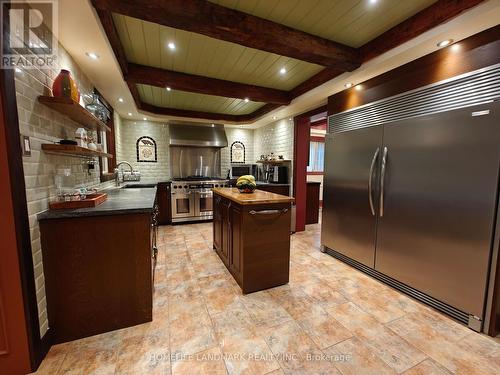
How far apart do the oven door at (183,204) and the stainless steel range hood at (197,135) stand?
47.0 inches

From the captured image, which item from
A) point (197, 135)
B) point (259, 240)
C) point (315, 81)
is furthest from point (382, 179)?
point (197, 135)

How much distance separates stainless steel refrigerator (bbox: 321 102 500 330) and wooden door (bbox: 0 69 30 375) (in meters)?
3.09

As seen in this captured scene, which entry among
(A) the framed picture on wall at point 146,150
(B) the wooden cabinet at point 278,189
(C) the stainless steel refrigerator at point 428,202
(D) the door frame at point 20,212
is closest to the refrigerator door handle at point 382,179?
(C) the stainless steel refrigerator at point 428,202

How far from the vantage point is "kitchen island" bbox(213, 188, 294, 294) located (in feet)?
7.23

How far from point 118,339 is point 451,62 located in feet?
11.7

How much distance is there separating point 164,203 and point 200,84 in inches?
107

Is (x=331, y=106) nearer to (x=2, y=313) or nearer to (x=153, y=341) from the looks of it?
(x=153, y=341)

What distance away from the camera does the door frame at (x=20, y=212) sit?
122cm

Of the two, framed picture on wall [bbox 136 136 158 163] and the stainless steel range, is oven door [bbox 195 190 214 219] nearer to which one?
the stainless steel range

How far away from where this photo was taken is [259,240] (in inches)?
89.0

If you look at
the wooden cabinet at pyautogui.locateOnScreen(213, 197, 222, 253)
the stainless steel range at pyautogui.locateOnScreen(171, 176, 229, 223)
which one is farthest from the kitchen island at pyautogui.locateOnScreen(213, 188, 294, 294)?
the stainless steel range at pyautogui.locateOnScreen(171, 176, 229, 223)

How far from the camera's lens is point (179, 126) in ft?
17.1

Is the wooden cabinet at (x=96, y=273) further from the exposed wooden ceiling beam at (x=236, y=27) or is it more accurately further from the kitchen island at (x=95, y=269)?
the exposed wooden ceiling beam at (x=236, y=27)

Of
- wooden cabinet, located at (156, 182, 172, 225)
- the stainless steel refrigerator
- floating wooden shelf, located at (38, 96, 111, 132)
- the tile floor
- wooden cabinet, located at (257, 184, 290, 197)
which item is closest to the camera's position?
the tile floor
